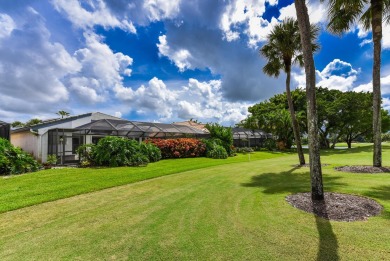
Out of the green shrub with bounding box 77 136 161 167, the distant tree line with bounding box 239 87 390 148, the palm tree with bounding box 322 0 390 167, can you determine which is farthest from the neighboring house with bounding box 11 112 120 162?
the distant tree line with bounding box 239 87 390 148

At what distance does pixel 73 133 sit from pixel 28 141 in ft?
10.1

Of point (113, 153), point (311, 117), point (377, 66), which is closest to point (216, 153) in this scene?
point (113, 153)

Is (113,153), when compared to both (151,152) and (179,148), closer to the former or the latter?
(151,152)

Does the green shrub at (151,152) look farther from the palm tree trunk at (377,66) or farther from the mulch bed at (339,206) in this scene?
the palm tree trunk at (377,66)

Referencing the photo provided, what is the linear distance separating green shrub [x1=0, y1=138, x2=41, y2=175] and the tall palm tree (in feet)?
48.3

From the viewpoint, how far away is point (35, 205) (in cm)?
551

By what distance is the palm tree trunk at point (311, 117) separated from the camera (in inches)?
219

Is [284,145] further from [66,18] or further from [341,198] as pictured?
[66,18]

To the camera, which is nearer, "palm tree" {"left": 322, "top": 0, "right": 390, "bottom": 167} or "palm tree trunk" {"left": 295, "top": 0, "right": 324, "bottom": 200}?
"palm tree trunk" {"left": 295, "top": 0, "right": 324, "bottom": 200}

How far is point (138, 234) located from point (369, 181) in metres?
8.41

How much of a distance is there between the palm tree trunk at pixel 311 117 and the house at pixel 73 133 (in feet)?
47.0

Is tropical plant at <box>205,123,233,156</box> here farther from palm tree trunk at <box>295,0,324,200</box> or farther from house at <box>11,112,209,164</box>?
palm tree trunk at <box>295,0,324,200</box>

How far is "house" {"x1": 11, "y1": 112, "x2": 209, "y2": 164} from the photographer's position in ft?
47.6

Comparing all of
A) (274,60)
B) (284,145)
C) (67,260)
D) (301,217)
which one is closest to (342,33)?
(274,60)
